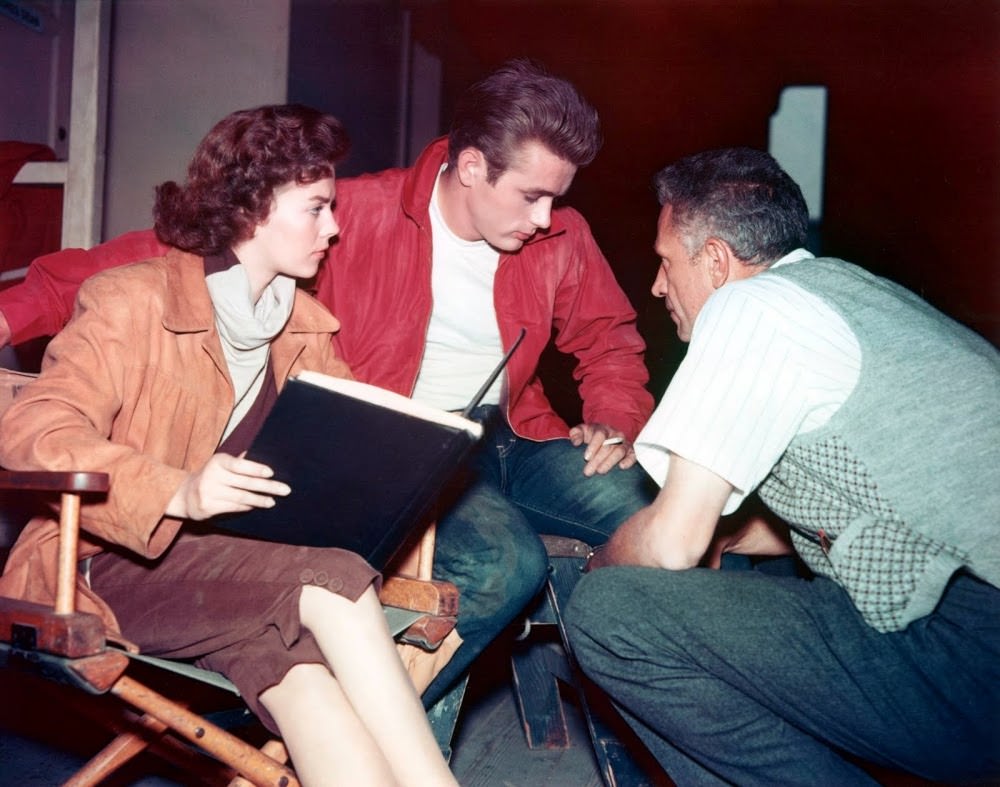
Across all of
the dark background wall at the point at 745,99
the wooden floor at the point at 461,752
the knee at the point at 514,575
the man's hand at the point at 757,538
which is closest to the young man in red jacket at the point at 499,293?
the knee at the point at 514,575

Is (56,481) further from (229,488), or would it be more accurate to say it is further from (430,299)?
(430,299)

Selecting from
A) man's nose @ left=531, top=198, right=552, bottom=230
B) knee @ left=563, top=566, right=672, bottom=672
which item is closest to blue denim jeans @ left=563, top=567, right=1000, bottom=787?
knee @ left=563, top=566, right=672, bottom=672

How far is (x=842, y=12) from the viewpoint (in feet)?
18.8

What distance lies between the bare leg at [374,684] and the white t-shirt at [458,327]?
1002 millimetres

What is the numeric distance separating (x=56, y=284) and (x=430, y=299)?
3.02ft

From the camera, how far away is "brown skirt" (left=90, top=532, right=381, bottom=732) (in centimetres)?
165

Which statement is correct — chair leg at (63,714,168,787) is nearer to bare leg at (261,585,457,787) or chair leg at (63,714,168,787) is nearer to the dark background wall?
bare leg at (261,585,457,787)

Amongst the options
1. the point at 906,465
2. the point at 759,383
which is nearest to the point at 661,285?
A: the point at 759,383

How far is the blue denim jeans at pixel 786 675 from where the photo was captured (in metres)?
1.53

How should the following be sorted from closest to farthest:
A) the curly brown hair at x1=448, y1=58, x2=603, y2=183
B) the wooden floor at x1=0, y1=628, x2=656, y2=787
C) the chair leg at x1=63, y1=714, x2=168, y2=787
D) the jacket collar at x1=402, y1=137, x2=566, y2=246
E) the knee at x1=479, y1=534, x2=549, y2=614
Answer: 1. the chair leg at x1=63, y1=714, x2=168, y2=787
2. the knee at x1=479, y1=534, x2=549, y2=614
3. the wooden floor at x1=0, y1=628, x2=656, y2=787
4. the curly brown hair at x1=448, y1=58, x2=603, y2=183
5. the jacket collar at x1=402, y1=137, x2=566, y2=246

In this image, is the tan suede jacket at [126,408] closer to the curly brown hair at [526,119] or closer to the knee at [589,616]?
the knee at [589,616]

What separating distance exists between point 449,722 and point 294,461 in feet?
2.95

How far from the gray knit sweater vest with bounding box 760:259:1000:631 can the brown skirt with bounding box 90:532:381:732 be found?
0.81 metres

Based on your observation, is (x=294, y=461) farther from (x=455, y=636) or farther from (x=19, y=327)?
(x=19, y=327)
